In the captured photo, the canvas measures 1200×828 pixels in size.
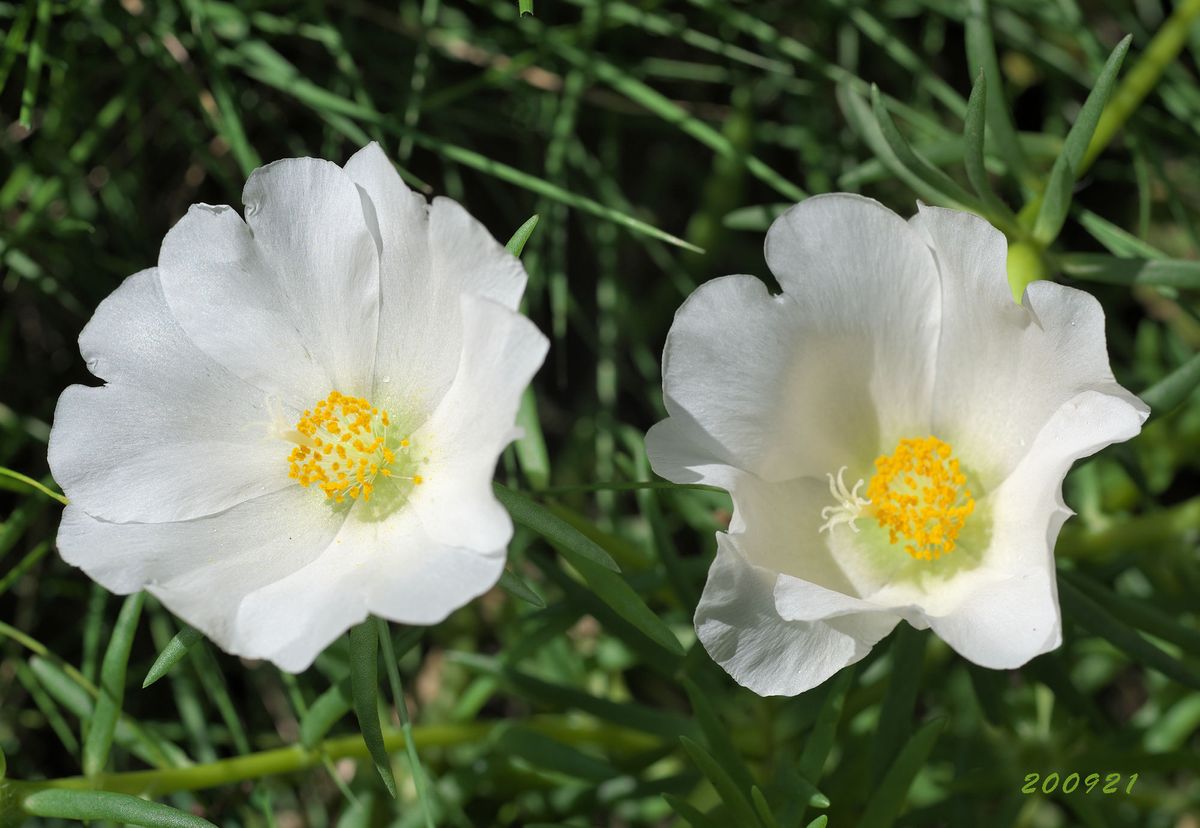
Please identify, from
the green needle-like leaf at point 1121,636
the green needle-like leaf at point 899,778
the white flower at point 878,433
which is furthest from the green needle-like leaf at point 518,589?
the green needle-like leaf at point 1121,636

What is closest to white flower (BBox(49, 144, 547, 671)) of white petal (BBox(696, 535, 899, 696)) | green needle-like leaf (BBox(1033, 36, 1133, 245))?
white petal (BBox(696, 535, 899, 696))

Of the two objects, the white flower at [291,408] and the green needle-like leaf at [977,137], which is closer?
the white flower at [291,408]

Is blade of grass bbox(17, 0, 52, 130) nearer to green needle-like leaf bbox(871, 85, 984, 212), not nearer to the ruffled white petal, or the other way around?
the ruffled white petal

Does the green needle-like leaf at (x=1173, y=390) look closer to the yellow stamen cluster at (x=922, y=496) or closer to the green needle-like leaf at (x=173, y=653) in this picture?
the yellow stamen cluster at (x=922, y=496)

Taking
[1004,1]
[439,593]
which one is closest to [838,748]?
[439,593]

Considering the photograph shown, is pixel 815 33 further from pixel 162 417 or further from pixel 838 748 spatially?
pixel 162 417

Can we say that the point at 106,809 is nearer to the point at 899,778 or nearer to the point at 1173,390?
the point at 899,778

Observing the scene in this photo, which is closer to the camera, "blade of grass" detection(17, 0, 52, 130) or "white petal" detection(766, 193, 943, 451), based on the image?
"white petal" detection(766, 193, 943, 451)
